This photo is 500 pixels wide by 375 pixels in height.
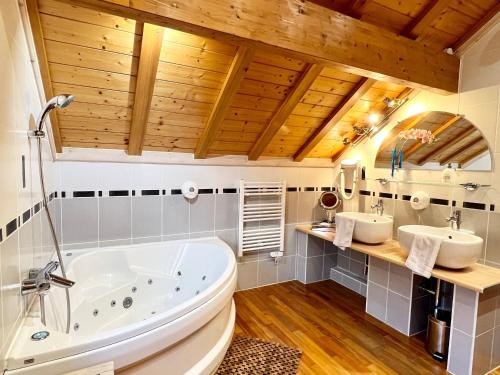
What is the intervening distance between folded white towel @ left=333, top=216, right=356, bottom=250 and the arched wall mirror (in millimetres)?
767

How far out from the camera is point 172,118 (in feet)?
7.70

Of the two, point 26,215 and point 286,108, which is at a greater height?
point 286,108

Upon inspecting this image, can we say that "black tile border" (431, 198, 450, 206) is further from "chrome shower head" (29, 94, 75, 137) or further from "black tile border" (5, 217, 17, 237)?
"black tile border" (5, 217, 17, 237)

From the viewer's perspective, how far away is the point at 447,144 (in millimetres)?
2461

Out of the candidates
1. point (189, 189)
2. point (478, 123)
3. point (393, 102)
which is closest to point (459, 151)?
point (478, 123)

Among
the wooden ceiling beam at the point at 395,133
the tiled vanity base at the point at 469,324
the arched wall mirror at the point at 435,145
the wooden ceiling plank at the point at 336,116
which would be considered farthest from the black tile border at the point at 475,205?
the wooden ceiling plank at the point at 336,116

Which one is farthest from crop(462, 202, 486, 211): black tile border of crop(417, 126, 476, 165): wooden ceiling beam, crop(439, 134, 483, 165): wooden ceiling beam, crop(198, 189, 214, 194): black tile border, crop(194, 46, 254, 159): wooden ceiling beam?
crop(198, 189, 214, 194): black tile border

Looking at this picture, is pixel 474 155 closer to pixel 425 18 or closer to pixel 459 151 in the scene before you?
pixel 459 151

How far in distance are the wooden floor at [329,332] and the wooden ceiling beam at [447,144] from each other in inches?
59.8

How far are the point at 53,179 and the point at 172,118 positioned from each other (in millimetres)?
1029

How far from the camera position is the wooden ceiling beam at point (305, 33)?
1.38m

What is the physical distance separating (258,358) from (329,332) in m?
0.71

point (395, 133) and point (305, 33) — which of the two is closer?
point (305, 33)

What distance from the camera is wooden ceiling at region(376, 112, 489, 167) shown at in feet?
7.55
